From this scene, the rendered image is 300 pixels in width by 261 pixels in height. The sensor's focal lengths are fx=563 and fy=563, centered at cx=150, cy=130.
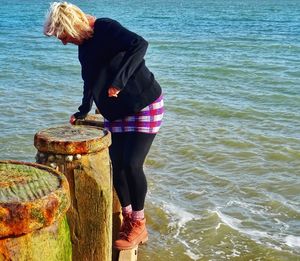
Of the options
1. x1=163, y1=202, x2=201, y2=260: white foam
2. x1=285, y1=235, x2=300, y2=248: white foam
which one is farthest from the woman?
x1=285, y1=235, x2=300, y2=248: white foam

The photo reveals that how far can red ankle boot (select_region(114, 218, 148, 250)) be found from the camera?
13.4ft

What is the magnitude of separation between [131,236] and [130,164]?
55 cm

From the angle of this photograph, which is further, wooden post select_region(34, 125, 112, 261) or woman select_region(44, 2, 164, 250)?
woman select_region(44, 2, 164, 250)

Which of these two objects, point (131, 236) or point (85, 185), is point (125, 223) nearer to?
point (131, 236)

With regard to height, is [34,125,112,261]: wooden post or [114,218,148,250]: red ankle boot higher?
[34,125,112,261]: wooden post

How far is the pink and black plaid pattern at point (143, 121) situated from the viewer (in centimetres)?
406

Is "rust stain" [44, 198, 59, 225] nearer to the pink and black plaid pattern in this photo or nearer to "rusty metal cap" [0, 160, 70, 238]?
"rusty metal cap" [0, 160, 70, 238]

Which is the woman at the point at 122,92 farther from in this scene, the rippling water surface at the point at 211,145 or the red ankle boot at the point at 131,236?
the rippling water surface at the point at 211,145

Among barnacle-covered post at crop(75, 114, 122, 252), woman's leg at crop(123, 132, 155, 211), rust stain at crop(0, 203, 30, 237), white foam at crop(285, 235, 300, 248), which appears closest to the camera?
rust stain at crop(0, 203, 30, 237)

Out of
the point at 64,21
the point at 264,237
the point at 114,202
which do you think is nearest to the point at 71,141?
the point at 64,21

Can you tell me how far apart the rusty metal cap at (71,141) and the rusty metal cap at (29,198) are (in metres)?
0.75

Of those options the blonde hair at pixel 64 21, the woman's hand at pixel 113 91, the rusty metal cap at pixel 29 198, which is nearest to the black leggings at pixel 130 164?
the woman's hand at pixel 113 91

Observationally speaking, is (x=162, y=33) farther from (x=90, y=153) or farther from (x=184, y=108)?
(x=90, y=153)

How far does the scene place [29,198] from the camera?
178cm
